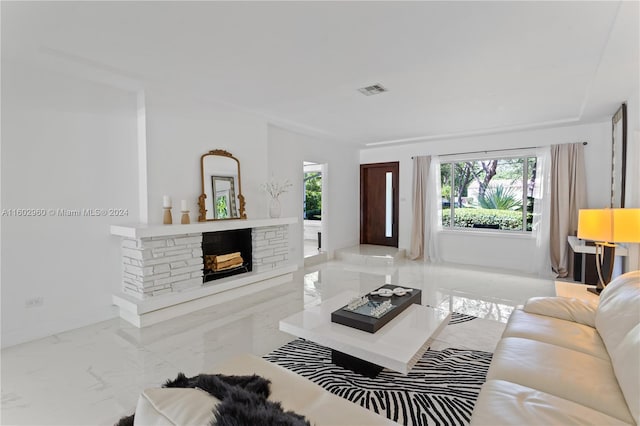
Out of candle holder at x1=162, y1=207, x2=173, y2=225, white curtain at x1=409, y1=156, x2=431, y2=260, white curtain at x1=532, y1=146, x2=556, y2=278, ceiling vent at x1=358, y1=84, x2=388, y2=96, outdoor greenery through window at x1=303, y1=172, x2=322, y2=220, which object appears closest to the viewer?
ceiling vent at x1=358, y1=84, x2=388, y2=96

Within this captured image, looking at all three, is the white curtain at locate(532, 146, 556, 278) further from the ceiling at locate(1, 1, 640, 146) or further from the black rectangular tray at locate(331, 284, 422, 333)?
the black rectangular tray at locate(331, 284, 422, 333)

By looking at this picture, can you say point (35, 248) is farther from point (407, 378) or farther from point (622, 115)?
point (622, 115)

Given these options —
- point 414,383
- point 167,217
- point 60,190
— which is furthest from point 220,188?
point 414,383

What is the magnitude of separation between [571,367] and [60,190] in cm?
422

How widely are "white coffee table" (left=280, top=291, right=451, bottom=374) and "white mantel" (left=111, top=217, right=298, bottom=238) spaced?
1760mm

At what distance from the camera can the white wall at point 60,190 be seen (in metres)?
2.88

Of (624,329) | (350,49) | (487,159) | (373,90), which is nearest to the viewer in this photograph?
(624,329)

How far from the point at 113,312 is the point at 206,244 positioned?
1235 mm

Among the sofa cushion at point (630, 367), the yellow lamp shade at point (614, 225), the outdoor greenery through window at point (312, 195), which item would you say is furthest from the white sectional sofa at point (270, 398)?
the outdoor greenery through window at point (312, 195)

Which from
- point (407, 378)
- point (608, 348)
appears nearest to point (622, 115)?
point (608, 348)

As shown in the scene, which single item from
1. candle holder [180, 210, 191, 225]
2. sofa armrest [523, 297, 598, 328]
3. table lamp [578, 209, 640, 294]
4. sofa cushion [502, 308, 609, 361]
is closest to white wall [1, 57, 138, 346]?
candle holder [180, 210, 191, 225]

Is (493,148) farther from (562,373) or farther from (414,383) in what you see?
(562,373)

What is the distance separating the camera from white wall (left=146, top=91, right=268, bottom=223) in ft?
11.9

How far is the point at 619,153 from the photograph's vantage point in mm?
4168
